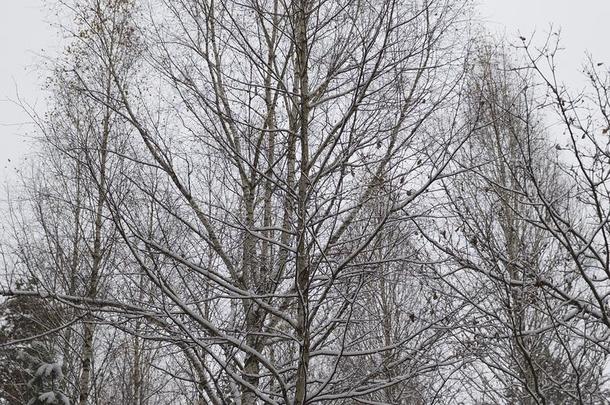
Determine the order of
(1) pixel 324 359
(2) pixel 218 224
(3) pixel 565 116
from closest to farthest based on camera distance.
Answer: (3) pixel 565 116 < (2) pixel 218 224 < (1) pixel 324 359

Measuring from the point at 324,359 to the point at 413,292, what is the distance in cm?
162

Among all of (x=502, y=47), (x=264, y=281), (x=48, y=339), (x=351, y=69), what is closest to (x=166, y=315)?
(x=264, y=281)

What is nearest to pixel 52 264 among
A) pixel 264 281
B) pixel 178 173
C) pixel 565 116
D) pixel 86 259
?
pixel 86 259

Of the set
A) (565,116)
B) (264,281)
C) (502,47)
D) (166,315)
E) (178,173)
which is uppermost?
(502,47)

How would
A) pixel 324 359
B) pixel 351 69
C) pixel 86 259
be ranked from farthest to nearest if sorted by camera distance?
pixel 324 359
pixel 86 259
pixel 351 69

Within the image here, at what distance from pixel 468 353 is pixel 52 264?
5928mm

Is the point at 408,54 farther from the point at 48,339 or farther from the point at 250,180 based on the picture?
the point at 48,339

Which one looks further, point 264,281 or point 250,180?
point 250,180

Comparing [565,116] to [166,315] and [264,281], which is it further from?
Answer: [166,315]

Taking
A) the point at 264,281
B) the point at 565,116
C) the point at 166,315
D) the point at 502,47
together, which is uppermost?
the point at 502,47

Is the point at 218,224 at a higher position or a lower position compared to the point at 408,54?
lower

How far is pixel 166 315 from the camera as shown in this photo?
341 cm

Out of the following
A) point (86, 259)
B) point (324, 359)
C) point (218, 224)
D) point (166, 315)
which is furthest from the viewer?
point (324, 359)

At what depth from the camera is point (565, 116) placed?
3.83m
